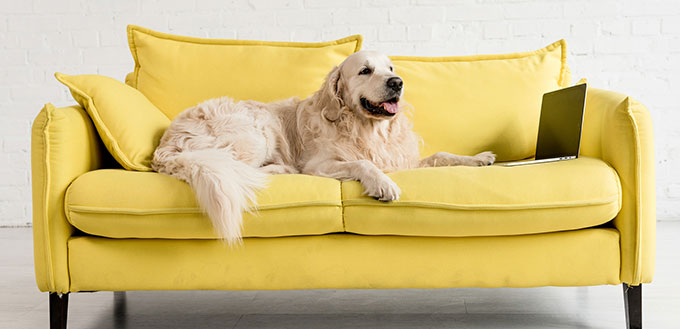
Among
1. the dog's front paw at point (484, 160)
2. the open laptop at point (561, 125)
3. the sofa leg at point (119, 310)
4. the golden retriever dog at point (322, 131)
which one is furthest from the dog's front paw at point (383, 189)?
the sofa leg at point (119, 310)

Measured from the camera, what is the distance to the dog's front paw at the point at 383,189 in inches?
65.6

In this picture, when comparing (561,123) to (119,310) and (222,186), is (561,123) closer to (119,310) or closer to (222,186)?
(222,186)

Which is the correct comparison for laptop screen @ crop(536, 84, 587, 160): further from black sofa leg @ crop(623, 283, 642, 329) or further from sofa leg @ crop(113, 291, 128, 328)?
sofa leg @ crop(113, 291, 128, 328)

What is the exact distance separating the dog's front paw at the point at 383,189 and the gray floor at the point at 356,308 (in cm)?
51

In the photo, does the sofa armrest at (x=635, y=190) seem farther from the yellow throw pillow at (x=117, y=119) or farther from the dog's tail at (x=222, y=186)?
the yellow throw pillow at (x=117, y=119)

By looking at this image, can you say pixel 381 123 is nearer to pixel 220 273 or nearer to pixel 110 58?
pixel 220 273

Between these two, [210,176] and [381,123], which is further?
[381,123]

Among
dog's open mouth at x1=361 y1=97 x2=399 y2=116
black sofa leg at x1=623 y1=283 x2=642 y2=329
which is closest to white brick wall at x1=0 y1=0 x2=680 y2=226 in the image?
dog's open mouth at x1=361 y1=97 x2=399 y2=116

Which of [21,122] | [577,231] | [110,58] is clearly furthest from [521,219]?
[21,122]

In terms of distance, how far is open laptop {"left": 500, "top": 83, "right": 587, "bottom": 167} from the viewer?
1956mm

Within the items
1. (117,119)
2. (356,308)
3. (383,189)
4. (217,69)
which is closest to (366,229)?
(383,189)

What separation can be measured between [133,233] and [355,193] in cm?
67

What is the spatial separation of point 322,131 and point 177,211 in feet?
2.23

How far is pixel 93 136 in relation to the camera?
6.51 ft
